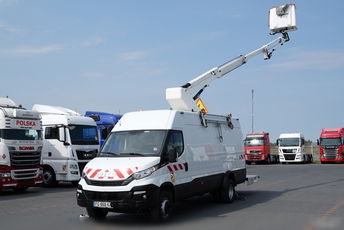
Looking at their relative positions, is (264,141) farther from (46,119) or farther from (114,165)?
(114,165)

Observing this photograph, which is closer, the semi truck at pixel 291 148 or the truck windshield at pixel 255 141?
the semi truck at pixel 291 148

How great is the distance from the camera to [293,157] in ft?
131

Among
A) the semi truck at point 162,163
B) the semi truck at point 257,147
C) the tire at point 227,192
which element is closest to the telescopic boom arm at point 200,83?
the semi truck at point 162,163

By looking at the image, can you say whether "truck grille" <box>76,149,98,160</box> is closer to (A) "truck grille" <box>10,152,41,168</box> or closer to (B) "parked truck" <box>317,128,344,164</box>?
(A) "truck grille" <box>10,152,41,168</box>

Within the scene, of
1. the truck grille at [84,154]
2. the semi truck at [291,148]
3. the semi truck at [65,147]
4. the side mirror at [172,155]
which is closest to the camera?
→ the side mirror at [172,155]

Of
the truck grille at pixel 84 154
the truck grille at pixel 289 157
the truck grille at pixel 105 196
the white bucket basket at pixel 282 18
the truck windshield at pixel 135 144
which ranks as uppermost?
the white bucket basket at pixel 282 18

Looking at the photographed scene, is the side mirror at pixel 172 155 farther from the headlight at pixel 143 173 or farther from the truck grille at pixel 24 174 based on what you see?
the truck grille at pixel 24 174

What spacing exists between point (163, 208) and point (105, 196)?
1.23m

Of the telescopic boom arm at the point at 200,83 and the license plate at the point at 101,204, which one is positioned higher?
the telescopic boom arm at the point at 200,83

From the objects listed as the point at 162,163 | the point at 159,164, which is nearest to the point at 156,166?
the point at 159,164

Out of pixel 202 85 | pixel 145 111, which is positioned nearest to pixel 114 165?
pixel 145 111

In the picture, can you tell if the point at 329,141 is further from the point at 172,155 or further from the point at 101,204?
the point at 101,204

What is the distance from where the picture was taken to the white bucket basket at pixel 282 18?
55.1 feet

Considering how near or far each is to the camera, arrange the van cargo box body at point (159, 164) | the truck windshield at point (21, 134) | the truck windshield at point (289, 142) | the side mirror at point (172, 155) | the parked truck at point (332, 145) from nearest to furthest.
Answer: the van cargo box body at point (159, 164)
the side mirror at point (172, 155)
the truck windshield at point (21, 134)
the parked truck at point (332, 145)
the truck windshield at point (289, 142)
